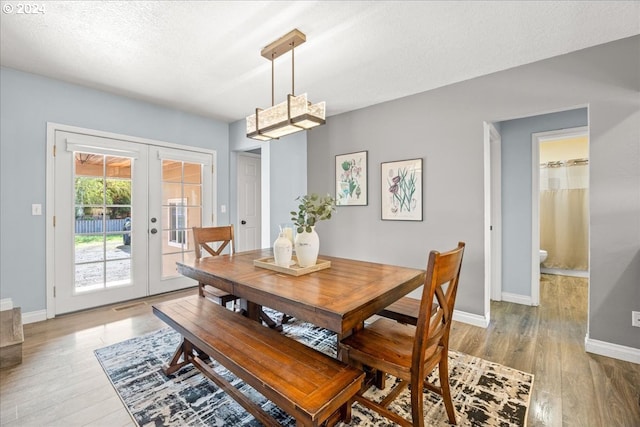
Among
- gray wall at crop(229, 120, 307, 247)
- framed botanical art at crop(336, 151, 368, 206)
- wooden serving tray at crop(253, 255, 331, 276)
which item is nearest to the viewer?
wooden serving tray at crop(253, 255, 331, 276)

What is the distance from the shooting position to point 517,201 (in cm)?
359

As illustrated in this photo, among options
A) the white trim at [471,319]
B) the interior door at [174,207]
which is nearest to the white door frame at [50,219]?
the interior door at [174,207]

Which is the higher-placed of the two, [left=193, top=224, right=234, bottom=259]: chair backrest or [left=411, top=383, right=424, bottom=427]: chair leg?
[left=193, top=224, right=234, bottom=259]: chair backrest

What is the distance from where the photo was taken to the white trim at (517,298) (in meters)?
3.50

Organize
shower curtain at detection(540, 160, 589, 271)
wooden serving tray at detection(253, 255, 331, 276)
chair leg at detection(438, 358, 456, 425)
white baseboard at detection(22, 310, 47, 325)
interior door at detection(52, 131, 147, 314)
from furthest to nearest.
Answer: shower curtain at detection(540, 160, 589, 271) → interior door at detection(52, 131, 147, 314) → white baseboard at detection(22, 310, 47, 325) → wooden serving tray at detection(253, 255, 331, 276) → chair leg at detection(438, 358, 456, 425)

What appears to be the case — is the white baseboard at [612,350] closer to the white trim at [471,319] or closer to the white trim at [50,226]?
the white trim at [471,319]

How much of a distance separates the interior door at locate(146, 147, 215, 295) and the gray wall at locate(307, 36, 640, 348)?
168 cm

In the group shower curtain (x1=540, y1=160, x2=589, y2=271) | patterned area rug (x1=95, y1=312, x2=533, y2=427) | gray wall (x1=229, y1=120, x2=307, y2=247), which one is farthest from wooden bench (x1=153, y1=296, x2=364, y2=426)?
shower curtain (x1=540, y1=160, x2=589, y2=271)

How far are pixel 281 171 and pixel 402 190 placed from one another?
6.08 feet

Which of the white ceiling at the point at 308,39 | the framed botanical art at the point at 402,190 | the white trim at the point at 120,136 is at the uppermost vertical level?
the white ceiling at the point at 308,39

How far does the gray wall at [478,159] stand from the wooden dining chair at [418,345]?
1.65 m

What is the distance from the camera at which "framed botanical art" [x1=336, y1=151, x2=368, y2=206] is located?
3.77 metres

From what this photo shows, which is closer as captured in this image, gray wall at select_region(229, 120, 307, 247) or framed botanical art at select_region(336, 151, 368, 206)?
framed botanical art at select_region(336, 151, 368, 206)

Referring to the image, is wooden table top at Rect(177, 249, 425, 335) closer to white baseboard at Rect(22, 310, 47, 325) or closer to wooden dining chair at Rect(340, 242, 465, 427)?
wooden dining chair at Rect(340, 242, 465, 427)
